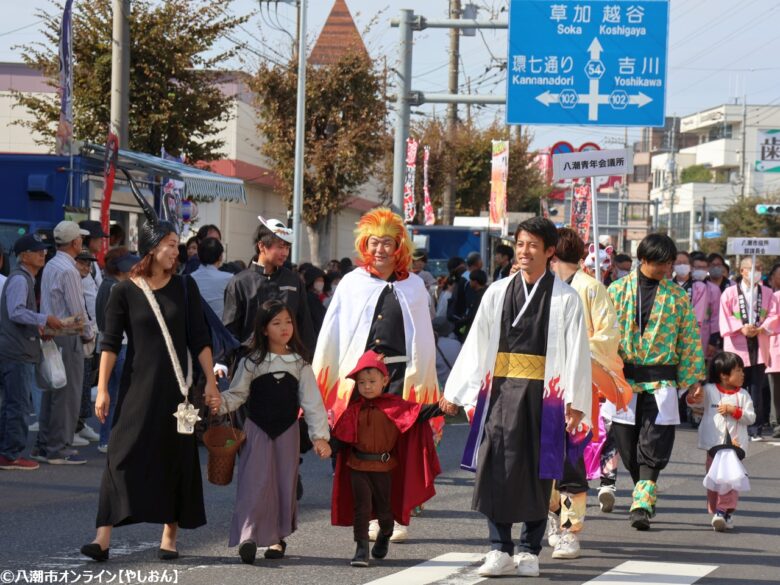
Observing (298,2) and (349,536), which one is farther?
(298,2)

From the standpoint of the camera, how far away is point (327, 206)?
112 feet

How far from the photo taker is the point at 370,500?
23.4ft

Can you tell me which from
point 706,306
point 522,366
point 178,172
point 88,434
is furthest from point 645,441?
point 178,172

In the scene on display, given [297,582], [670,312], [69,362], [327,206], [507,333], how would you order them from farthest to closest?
1. [327,206]
2. [69,362]
3. [670,312]
4. [507,333]
5. [297,582]

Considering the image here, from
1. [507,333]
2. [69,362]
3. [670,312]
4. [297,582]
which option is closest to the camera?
[297,582]

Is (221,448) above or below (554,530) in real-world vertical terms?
above

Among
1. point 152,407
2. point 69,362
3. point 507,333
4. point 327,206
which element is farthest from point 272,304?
point 327,206

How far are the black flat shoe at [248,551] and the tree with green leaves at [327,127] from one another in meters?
26.9

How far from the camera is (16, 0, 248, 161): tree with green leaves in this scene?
22.9 m

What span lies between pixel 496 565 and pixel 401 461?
900 mm

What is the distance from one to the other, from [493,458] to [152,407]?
6.02 feet

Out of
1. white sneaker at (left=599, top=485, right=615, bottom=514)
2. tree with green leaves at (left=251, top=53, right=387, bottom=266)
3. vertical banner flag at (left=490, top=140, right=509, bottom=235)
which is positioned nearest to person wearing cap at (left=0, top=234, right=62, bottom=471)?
white sneaker at (left=599, top=485, right=615, bottom=514)

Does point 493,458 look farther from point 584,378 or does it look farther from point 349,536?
point 349,536

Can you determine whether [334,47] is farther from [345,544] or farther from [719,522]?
[345,544]
